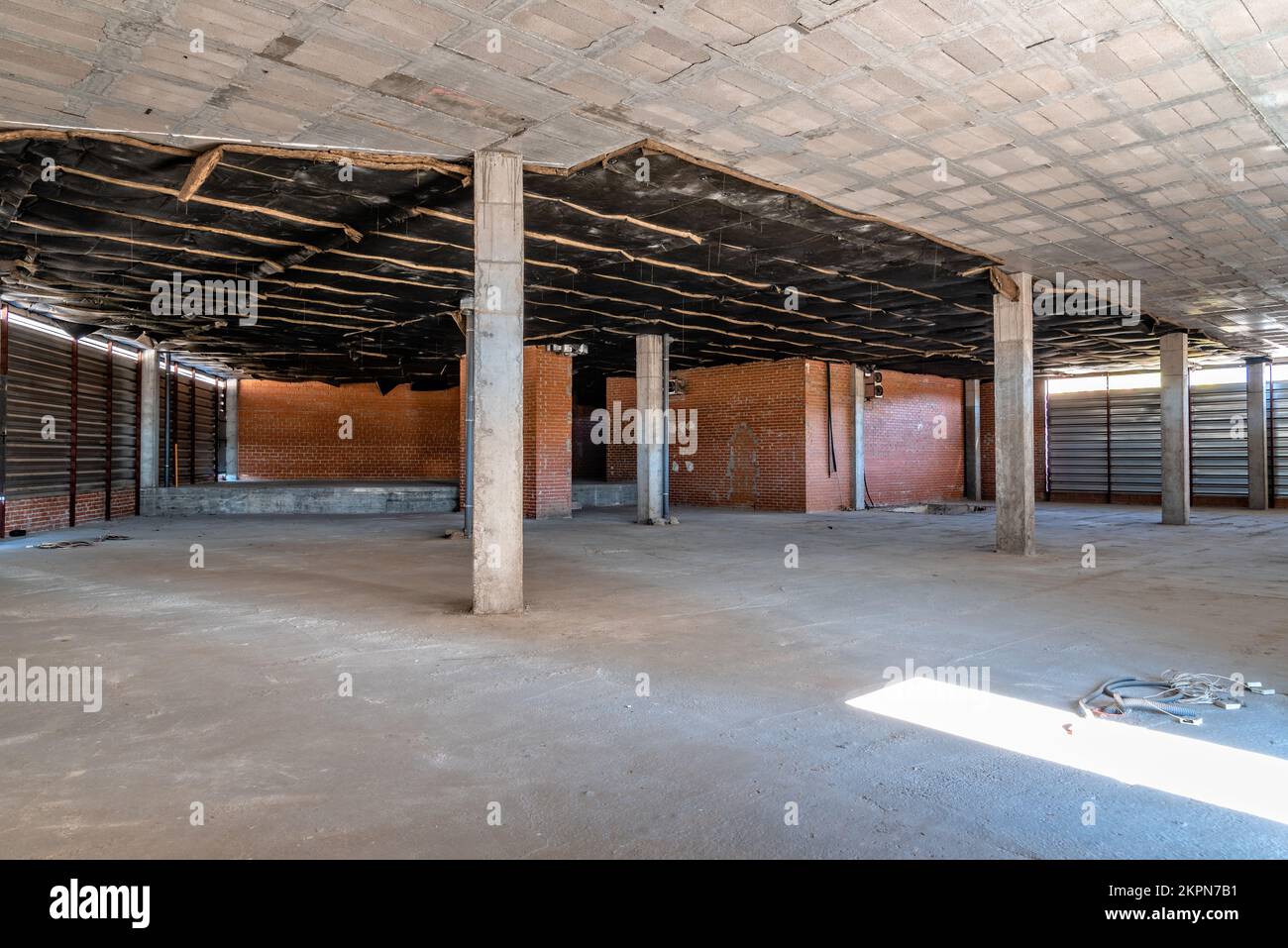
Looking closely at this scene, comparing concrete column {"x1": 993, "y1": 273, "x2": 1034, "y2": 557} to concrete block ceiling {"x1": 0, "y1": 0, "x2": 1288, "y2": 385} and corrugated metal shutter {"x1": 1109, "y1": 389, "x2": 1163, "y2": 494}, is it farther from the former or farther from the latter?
corrugated metal shutter {"x1": 1109, "y1": 389, "x2": 1163, "y2": 494}

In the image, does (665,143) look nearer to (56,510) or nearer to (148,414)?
(56,510)

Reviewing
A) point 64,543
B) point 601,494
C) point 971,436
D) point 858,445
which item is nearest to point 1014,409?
point 858,445

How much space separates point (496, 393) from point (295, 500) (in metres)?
12.8

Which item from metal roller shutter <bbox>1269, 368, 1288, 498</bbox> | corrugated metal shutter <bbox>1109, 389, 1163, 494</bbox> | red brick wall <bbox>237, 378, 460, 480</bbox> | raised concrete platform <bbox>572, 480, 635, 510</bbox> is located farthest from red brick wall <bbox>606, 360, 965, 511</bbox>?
metal roller shutter <bbox>1269, 368, 1288, 498</bbox>

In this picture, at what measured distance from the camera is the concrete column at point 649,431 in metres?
14.6

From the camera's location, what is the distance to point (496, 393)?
6297 millimetres

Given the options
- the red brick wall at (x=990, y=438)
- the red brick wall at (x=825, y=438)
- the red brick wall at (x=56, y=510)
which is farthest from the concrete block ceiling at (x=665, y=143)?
the red brick wall at (x=990, y=438)

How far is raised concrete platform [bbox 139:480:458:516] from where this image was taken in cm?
1650

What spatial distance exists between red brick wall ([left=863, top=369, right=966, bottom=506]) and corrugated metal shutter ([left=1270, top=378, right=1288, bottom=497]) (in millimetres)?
7455

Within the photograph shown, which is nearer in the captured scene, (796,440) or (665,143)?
(665,143)

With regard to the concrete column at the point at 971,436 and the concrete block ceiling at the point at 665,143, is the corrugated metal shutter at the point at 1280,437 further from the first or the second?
the concrete block ceiling at the point at 665,143

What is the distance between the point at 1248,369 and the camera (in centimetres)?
1986

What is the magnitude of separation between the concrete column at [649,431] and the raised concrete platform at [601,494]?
14.1 ft
